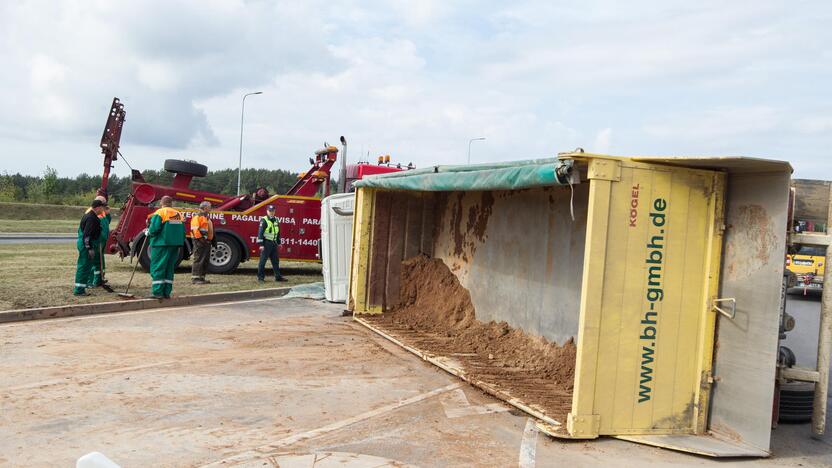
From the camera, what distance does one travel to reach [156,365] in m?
7.31

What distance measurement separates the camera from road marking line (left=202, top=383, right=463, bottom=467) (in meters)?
4.77

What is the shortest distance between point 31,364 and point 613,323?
18.3 feet

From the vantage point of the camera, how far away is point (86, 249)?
11.6 m

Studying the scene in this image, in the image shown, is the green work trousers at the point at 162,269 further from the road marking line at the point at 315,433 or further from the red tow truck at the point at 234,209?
the road marking line at the point at 315,433

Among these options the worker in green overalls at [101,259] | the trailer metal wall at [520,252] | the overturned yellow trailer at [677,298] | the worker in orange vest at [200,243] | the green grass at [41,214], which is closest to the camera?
the overturned yellow trailer at [677,298]

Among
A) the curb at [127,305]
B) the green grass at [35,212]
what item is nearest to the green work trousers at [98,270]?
the curb at [127,305]

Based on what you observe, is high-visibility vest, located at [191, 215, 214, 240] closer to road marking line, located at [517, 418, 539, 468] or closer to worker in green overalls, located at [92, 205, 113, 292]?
worker in green overalls, located at [92, 205, 113, 292]

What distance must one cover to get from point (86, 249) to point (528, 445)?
28.9ft

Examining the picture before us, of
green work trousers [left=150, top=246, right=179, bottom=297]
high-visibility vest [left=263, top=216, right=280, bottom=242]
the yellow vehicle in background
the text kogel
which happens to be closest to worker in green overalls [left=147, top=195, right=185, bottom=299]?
green work trousers [left=150, top=246, right=179, bottom=297]

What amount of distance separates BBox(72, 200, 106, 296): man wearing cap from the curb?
99 centimetres

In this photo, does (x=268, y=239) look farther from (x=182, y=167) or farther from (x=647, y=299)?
(x=647, y=299)

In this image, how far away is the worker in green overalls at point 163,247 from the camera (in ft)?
37.9

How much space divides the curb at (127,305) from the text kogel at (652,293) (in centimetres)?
801

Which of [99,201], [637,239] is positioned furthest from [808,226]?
[99,201]
